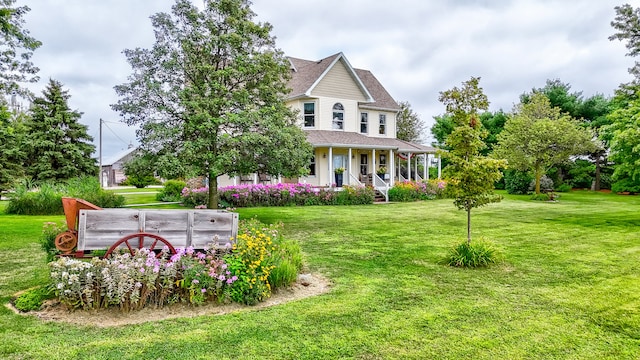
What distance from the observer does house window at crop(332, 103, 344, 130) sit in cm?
2421

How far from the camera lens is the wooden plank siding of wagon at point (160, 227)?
17.4 ft

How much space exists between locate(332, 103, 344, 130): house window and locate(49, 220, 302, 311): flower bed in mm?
19249

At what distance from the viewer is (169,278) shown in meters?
4.88

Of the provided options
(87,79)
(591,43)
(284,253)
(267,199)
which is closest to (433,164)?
(591,43)

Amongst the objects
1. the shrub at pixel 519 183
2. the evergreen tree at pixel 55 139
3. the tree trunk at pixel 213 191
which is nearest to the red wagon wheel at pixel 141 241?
the tree trunk at pixel 213 191

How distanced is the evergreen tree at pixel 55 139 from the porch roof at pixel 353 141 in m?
18.5

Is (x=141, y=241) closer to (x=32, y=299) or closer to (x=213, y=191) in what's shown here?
(x=32, y=299)

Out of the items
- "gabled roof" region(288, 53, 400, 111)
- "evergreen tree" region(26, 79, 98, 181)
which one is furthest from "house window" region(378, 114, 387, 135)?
"evergreen tree" region(26, 79, 98, 181)

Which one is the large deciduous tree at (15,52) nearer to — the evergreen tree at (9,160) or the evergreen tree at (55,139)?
the evergreen tree at (9,160)

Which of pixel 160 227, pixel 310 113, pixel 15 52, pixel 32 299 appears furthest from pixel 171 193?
pixel 32 299

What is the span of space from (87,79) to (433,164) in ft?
109

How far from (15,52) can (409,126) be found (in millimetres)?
35294

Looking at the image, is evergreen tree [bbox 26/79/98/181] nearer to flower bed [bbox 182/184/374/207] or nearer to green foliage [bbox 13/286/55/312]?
flower bed [bbox 182/184/374/207]

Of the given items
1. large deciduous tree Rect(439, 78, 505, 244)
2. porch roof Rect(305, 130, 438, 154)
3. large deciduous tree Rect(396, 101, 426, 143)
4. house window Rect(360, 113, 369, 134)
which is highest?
large deciduous tree Rect(396, 101, 426, 143)
